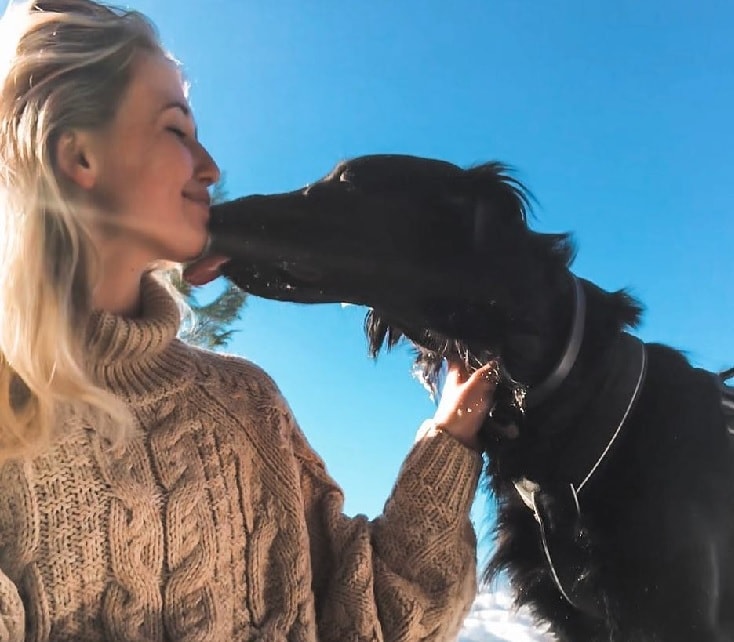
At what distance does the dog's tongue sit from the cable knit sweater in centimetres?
11

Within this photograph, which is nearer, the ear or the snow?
the ear

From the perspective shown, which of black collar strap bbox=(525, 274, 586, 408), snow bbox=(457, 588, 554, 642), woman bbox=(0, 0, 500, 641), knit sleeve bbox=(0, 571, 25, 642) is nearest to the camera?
knit sleeve bbox=(0, 571, 25, 642)

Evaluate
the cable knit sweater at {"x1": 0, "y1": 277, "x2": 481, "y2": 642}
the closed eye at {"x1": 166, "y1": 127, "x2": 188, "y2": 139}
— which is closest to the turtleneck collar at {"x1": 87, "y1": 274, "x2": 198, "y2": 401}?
the cable knit sweater at {"x1": 0, "y1": 277, "x2": 481, "y2": 642}

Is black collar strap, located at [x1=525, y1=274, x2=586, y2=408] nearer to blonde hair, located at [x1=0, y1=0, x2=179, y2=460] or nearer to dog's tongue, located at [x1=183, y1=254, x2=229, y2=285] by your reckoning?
dog's tongue, located at [x1=183, y1=254, x2=229, y2=285]

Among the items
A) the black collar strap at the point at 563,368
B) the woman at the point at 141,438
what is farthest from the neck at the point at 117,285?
the black collar strap at the point at 563,368

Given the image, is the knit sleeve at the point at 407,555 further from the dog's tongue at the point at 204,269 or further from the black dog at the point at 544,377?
the dog's tongue at the point at 204,269

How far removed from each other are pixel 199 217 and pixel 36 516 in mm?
516

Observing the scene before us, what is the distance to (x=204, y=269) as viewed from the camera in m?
1.46

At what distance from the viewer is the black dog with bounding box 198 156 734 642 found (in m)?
1.35

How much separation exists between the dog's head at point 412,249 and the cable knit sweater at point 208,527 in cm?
22

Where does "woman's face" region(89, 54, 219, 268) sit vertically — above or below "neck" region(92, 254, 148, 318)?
above

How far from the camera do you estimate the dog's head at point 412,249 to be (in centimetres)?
151

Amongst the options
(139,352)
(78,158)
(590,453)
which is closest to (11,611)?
(139,352)

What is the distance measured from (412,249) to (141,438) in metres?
0.66
